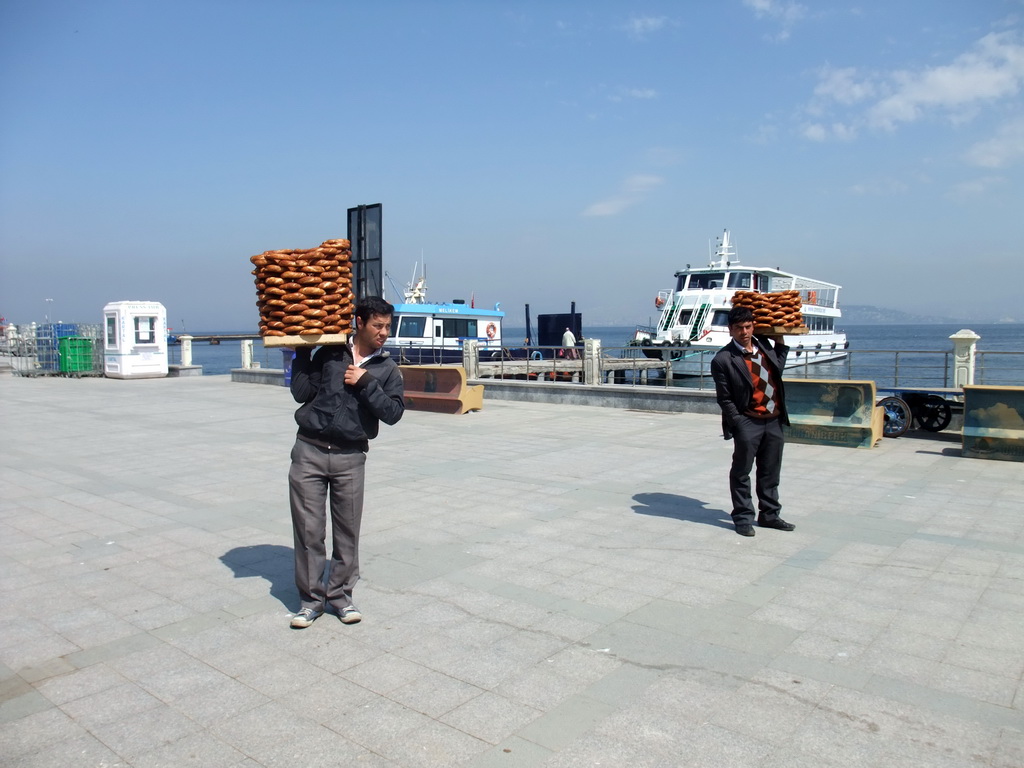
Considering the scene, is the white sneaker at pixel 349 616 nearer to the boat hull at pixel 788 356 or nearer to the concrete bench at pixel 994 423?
the concrete bench at pixel 994 423

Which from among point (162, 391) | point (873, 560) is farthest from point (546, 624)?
point (162, 391)

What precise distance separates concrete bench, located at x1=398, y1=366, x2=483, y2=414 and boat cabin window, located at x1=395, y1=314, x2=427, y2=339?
13.6 metres

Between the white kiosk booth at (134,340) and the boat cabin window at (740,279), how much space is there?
22.1 meters

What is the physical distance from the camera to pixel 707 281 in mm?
34125

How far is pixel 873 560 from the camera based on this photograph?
5805mm

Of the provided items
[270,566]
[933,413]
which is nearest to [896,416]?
[933,413]

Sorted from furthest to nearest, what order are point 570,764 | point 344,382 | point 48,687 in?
point 344,382
point 48,687
point 570,764

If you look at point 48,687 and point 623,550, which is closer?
point 48,687

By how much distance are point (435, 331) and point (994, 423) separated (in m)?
22.2

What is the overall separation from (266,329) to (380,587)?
6.18ft

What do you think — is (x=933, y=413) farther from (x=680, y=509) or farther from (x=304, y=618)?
(x=304, y=618)

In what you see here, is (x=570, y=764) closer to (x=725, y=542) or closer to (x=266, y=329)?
(x=266, y=329)

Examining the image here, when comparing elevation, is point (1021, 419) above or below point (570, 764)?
above

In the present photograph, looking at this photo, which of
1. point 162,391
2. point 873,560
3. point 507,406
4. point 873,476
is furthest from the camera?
point 162,391
